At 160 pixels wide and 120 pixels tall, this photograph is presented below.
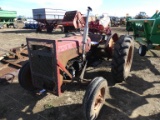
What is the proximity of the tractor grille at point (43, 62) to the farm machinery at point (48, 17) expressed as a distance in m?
13.5

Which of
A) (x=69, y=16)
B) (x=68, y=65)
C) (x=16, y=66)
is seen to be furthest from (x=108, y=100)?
(x=69, y=16)

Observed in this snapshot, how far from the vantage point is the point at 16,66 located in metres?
5.50

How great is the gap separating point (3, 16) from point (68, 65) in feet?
64.4

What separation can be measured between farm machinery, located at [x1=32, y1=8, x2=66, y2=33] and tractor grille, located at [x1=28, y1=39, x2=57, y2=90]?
1347 cm

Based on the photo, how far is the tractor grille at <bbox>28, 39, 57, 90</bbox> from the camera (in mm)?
3037

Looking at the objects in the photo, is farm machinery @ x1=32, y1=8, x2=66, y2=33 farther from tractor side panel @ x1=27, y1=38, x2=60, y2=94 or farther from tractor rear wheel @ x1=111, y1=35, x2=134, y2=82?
tractor side panel @ x1=27, y1=38, x2=60, y2=94

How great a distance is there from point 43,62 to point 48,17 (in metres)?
14.0

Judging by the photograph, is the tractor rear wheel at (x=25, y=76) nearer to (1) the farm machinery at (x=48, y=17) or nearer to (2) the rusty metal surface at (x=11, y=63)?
(2) the rusty metal surface at (x=11, y=63)

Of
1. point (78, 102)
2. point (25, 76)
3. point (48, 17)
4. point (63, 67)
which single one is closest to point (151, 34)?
point (78, 102)

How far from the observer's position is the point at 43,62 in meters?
3.19

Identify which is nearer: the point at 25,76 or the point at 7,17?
the point at 25,76

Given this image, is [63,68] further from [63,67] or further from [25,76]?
[25,76]

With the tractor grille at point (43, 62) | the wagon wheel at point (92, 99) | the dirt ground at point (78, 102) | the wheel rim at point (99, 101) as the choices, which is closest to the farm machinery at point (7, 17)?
the dirt ground at point (78, 102)

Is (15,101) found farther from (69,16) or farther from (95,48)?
(69,16)
